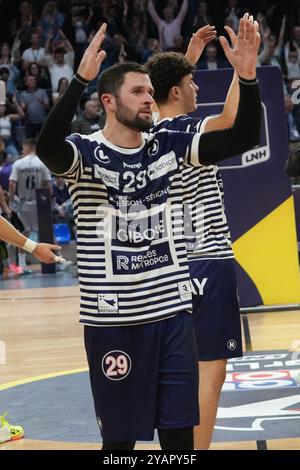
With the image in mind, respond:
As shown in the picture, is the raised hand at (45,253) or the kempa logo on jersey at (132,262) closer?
the kempa logo on jersey at (132,262)

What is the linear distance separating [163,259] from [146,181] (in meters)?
0.32

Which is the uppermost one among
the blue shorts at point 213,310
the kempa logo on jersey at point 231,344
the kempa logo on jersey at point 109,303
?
the kempa logo on jersey at point 109,303

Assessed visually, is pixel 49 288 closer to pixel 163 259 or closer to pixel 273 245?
pixel 273 245

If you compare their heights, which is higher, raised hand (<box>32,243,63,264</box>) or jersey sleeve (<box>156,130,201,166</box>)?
jersey sleeve (<box>156,130,201,166</box>)

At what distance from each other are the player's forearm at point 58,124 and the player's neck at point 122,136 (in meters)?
0.33

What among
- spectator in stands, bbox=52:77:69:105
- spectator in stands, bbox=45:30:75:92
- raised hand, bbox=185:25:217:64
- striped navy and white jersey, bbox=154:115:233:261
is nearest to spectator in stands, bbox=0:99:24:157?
spectator in stands, bbox=52:77:69:105

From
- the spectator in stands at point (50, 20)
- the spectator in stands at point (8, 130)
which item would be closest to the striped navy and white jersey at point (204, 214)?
the spectator in stands at point (8, 130)

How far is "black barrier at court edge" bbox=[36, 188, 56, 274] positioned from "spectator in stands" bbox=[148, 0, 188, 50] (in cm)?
556

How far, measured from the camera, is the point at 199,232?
5.12 meters

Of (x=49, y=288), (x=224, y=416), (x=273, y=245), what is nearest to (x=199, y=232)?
(x=224, y=416)

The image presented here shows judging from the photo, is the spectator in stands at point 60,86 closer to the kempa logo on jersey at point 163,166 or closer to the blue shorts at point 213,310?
the blue shorts at point 213,310

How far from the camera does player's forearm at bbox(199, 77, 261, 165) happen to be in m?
3.87

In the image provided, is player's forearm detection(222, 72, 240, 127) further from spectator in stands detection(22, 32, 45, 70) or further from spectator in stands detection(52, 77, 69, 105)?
spectator in stands detection(22, 32, 45, 70)

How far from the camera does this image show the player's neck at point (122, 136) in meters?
4.18
